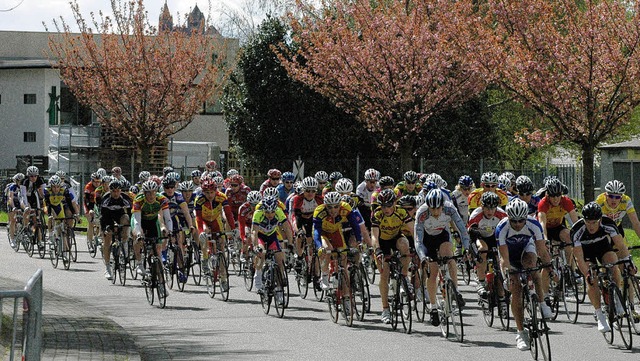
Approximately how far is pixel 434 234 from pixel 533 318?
2.99 meters

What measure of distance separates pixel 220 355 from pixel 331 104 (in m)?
32.5

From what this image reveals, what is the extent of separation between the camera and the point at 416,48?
122 ft

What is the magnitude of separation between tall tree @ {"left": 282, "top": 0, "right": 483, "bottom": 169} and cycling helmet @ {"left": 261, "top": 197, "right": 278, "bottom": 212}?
19.0m

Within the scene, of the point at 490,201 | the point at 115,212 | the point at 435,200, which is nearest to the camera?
the point at 435,200

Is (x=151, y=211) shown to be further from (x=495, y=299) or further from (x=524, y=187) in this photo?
(x=495, y=299)

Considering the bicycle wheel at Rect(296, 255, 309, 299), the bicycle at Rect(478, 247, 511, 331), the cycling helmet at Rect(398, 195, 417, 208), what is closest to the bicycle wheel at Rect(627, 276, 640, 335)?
the bicycle at Rect(478, 247, 511, 331)

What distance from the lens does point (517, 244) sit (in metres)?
12.9

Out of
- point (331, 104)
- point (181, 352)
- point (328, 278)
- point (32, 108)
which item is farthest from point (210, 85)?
point (181, 352)

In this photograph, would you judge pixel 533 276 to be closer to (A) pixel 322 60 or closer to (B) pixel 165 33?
(A) pixel 322 60

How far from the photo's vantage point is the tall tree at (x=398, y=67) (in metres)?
36.9

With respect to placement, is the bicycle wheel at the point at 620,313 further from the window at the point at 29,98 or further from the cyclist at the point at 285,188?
the window at the point at 29,98

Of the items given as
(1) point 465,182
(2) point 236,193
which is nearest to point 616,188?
(1) point 465,182

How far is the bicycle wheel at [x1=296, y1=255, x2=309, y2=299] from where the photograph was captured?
18.9 metres

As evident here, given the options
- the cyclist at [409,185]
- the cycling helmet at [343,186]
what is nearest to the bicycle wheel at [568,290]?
the cycling helmet at [343,186]
